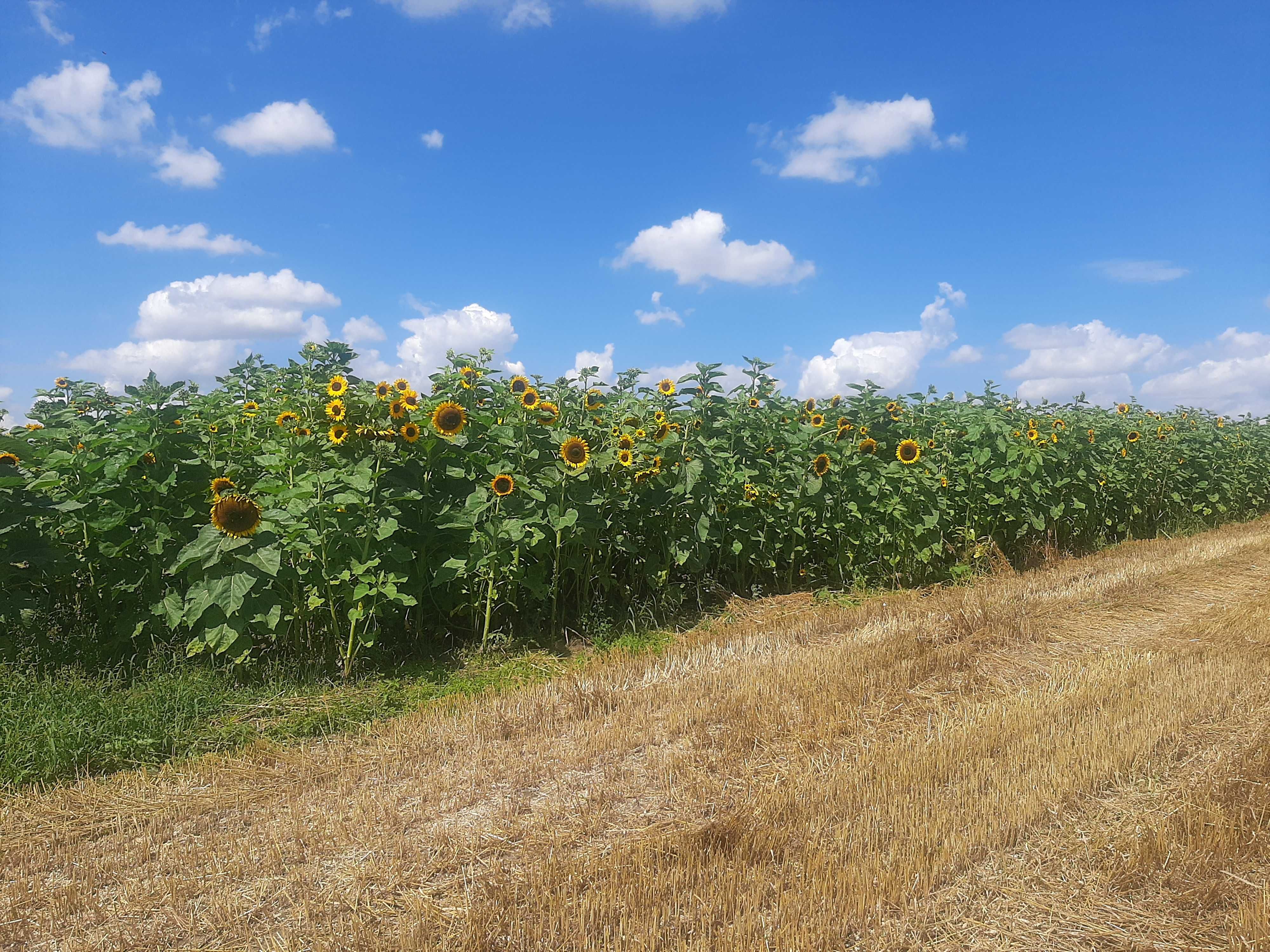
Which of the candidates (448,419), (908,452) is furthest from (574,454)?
(908,452)

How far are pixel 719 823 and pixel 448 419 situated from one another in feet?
11.9

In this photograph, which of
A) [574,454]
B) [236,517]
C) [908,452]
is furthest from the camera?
[908,452]

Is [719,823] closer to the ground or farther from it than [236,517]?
closer to the ground

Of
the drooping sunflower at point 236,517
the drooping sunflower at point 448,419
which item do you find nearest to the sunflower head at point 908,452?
the drooping sunflower at point 448,419

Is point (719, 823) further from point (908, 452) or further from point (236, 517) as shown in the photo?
point (908, 452)

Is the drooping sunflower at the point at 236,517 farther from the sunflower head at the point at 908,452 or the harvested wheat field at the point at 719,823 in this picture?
the sunflower head at the point at 908,452

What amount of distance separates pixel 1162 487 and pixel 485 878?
1527 centimetres

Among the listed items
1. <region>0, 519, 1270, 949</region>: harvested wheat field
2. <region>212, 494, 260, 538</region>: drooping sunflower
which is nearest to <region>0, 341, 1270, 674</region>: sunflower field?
<region>212, 494, 260, 538</region>: drooping sunflower

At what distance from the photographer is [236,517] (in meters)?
5.35

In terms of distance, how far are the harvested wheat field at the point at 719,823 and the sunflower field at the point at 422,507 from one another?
1.26 metres

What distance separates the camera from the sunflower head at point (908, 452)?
9.00m

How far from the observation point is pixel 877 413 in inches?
369

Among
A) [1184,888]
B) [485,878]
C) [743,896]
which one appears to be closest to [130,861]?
[485,878]

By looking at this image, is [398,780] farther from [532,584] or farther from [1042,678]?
[1042,678]
